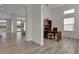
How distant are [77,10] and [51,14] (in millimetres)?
3909

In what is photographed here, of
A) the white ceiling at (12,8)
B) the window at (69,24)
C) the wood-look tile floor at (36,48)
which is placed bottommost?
the wood-look tile floor at (36,48)

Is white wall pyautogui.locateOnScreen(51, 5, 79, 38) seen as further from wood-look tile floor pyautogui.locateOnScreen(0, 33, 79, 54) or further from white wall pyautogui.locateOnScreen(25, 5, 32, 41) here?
white wall pyautogui.locateOnScreen(25, 5, 32, 41)

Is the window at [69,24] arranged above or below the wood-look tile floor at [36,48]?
above

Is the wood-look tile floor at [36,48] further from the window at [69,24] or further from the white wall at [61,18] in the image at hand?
the window at [69,24]

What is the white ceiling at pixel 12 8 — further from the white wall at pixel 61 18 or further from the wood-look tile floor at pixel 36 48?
the white wall at pixel 61 18

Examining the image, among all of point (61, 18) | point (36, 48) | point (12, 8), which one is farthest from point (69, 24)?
point (36, 48)

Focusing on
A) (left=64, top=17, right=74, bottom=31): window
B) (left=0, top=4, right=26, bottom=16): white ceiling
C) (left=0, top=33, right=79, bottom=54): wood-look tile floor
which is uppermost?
(left=0, top=4, right=26, bottom=16): white ceiling

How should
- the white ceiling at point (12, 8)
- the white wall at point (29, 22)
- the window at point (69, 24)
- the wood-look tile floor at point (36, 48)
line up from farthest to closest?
1. the window at point (69, 24)
2. the white ceiling at point (12, 8)
3. the white wall at point (29, 22)
4. the wood-look tile floor at point (36, 48)

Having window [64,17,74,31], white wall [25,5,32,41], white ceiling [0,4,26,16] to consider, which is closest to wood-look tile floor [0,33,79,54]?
white wall [25,5,32,41]

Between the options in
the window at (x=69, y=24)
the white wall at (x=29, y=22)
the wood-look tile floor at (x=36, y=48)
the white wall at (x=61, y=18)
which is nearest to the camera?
the wood-look tile floor at (x=36, y=48)

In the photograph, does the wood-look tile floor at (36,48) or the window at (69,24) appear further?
the window at (69,24)

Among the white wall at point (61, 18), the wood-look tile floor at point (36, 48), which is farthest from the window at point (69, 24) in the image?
the wood-look tile floor at point (36, 48)

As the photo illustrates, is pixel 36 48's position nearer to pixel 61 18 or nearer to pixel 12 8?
pixel 61 18

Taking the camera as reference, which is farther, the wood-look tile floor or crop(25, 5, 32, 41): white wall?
crop(25, 5, 32, 41): white wall
